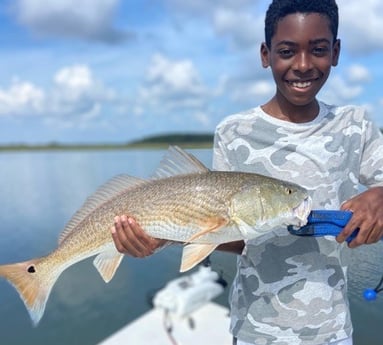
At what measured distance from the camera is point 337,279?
2.12 metres

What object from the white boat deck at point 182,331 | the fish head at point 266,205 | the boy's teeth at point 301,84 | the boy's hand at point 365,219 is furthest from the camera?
the white boat deck at point 182,331

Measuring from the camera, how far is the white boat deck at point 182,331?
523 cm

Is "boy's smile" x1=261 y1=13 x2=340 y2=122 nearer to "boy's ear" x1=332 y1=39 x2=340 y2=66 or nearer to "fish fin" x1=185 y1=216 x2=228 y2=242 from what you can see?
"boy's ear" x1=332 y1=39 x2=340 y2=66

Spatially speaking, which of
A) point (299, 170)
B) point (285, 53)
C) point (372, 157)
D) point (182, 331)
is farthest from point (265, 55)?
point (182, 331)

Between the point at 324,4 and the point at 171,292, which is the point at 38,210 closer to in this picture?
the point at 171,292

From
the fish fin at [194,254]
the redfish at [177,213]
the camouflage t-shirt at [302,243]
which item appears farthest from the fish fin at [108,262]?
the camouflage t-shirt at [302,243]

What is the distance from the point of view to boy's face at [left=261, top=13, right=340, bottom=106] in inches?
80.4

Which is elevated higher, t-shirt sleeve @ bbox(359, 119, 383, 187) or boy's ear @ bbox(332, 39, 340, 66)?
boy's ear @ bbox(332, 39, 340, 66)

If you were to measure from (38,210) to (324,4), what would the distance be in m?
18.8

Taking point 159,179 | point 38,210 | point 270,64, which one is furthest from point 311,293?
point 38,210

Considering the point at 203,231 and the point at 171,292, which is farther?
the point at 171,292

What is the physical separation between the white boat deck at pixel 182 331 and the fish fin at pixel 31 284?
3.14 m

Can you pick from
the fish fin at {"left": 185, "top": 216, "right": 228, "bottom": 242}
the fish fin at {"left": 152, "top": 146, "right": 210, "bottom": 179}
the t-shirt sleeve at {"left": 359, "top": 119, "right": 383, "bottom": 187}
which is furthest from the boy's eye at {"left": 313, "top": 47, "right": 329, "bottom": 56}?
the fish fin at {"left": 185, "top": 216, "right": 228, "bottom": 242}

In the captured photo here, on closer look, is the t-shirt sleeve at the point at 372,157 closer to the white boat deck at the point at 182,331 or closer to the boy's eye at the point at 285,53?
the boy's eye at the point at 285,53
